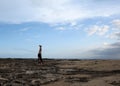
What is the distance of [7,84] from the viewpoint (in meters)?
20.9

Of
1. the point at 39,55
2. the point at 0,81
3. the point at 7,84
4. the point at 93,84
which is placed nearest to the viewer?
the point at 93,84

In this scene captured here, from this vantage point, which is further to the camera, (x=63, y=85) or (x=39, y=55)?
(x=39, y=55)

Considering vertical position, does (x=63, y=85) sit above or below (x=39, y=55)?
below

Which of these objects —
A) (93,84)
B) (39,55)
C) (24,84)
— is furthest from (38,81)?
(39,55)

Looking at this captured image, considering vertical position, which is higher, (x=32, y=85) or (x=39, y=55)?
(x=39, y=55)

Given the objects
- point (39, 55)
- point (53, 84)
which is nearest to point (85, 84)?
point (53, 84)

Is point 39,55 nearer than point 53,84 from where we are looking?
No

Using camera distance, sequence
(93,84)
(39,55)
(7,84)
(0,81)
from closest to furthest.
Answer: (93,84) < (7,84) < (0,81) < (39,55)

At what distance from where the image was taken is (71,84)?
2008cm

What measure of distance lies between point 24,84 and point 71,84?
3.17m

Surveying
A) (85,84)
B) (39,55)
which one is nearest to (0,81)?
(85,84)

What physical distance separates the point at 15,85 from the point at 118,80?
646 cm

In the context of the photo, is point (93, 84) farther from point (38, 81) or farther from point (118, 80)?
point (38, 81)

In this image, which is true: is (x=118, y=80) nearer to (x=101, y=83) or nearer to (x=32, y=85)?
(x=101, y=83)
